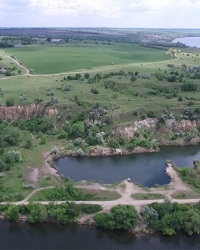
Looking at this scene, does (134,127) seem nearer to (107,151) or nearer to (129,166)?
(107,151)

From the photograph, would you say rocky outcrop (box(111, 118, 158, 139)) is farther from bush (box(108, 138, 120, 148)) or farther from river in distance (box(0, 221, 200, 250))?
river in distance (box(0, 221, 200, 250))

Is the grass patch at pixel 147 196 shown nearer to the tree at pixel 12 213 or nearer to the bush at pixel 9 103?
the tree at pixel 12 213

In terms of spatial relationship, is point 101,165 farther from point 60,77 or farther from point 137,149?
point 60,77

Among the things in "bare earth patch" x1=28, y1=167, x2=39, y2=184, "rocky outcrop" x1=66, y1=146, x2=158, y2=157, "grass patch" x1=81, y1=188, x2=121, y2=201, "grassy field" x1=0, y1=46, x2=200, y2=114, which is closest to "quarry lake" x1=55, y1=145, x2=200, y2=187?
"rocky outcrop" x1=66, y1=146, x2=158, y2=157

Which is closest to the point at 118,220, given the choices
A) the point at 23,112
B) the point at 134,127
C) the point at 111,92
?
the point at 134,127

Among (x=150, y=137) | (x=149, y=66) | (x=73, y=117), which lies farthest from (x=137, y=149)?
(x=149, y=66)

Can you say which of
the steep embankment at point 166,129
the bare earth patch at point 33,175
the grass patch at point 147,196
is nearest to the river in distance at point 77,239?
the grass patch at point 147,196
